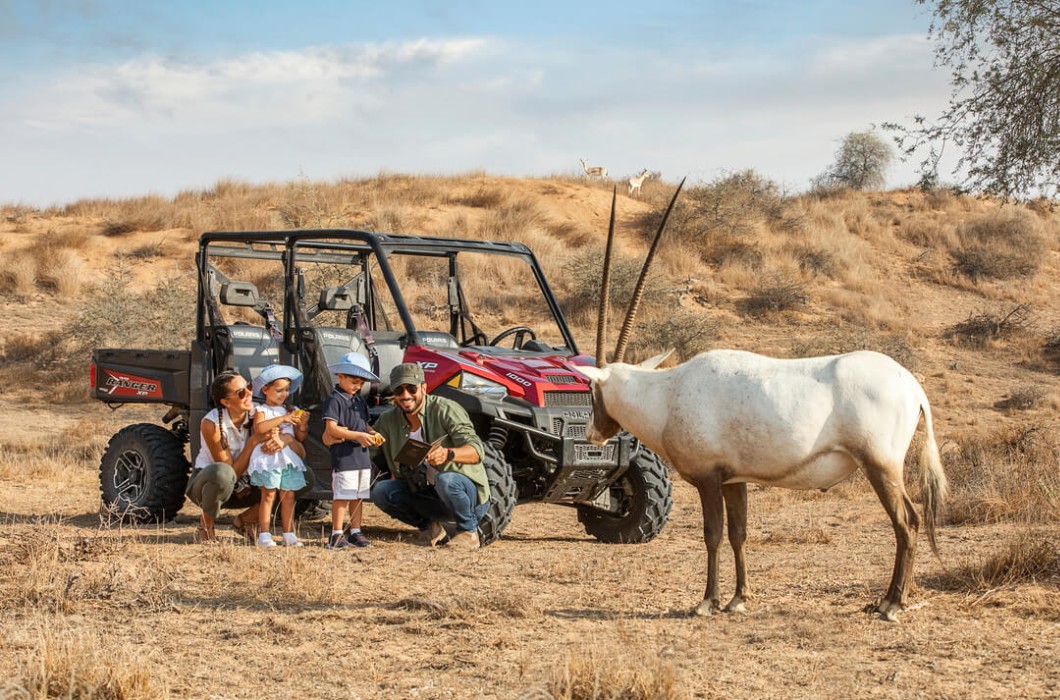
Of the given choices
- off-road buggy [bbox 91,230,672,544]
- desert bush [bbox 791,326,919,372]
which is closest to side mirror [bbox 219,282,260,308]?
off-road buggy [bbox 91,230,672,544]

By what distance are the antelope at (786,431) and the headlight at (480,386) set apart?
2.30 m

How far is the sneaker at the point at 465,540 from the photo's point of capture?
888cm

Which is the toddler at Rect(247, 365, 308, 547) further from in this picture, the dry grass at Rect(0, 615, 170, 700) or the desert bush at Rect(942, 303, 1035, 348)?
the desert bush at Rect(942, 303, 1035, 348)

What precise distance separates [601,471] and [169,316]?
55.9ft

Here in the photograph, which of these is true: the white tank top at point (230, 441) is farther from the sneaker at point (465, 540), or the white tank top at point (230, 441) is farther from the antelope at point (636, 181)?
the antelope at point (636, 181)

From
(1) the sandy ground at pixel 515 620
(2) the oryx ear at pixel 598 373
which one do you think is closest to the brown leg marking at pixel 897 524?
(1) the sandy ground at pixel 515 620

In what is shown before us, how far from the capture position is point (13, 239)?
102ft

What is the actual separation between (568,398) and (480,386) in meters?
0.71

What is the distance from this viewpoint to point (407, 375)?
8812 millimetres

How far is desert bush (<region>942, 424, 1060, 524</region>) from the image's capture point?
10141 millimetres

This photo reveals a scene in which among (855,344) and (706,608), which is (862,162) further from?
(706,608)

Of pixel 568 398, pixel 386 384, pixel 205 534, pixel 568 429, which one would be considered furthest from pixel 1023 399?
pixel 205 534

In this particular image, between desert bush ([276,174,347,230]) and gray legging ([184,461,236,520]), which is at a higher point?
desert bush ([276,174,347,230])

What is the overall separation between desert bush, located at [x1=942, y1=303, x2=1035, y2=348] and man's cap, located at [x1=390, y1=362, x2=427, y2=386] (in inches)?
767
